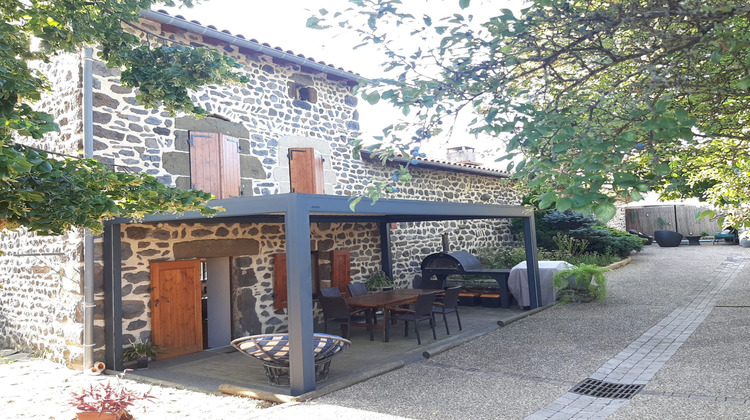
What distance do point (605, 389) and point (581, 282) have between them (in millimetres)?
4921

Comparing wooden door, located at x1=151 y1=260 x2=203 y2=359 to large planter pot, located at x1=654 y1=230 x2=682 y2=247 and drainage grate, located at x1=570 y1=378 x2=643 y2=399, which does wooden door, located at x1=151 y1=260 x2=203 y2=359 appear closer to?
drainage grate, located at x1=570 y1=378 x2=643 y2=399

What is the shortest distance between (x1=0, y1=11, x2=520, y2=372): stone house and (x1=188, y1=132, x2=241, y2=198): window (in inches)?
0.7

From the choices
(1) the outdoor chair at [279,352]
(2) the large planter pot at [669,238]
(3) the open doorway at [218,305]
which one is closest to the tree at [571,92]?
(1) the outdoor chair at [279,352]

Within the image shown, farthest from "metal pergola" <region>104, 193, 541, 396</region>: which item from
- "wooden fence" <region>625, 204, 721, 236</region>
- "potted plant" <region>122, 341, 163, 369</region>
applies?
"wooden fence" <region>625, 204, 721, 236</region>

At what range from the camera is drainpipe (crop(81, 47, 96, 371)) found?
262 inches

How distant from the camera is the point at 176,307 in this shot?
7617mm

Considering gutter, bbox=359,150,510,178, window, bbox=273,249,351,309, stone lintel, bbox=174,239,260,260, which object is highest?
gutter, bbox=359,150,510,178

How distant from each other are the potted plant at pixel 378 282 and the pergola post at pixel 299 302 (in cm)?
548

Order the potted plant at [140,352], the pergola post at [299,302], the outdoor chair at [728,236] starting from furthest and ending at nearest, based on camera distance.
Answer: the outdoor chair at [728,236]
the potted plant at [140,352]
the pergola post at [299,302]

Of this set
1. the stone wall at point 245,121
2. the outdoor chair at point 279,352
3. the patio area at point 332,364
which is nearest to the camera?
the outdoor chair at point 279,352

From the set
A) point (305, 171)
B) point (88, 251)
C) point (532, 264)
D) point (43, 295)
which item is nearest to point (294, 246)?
point (88, 251)

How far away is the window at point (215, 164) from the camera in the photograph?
777 cm

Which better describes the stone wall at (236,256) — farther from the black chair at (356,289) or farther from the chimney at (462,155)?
the chimney at (462,155)

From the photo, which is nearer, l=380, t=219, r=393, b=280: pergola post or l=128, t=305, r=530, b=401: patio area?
l=128, t=305, r=530, b=401: patio area
